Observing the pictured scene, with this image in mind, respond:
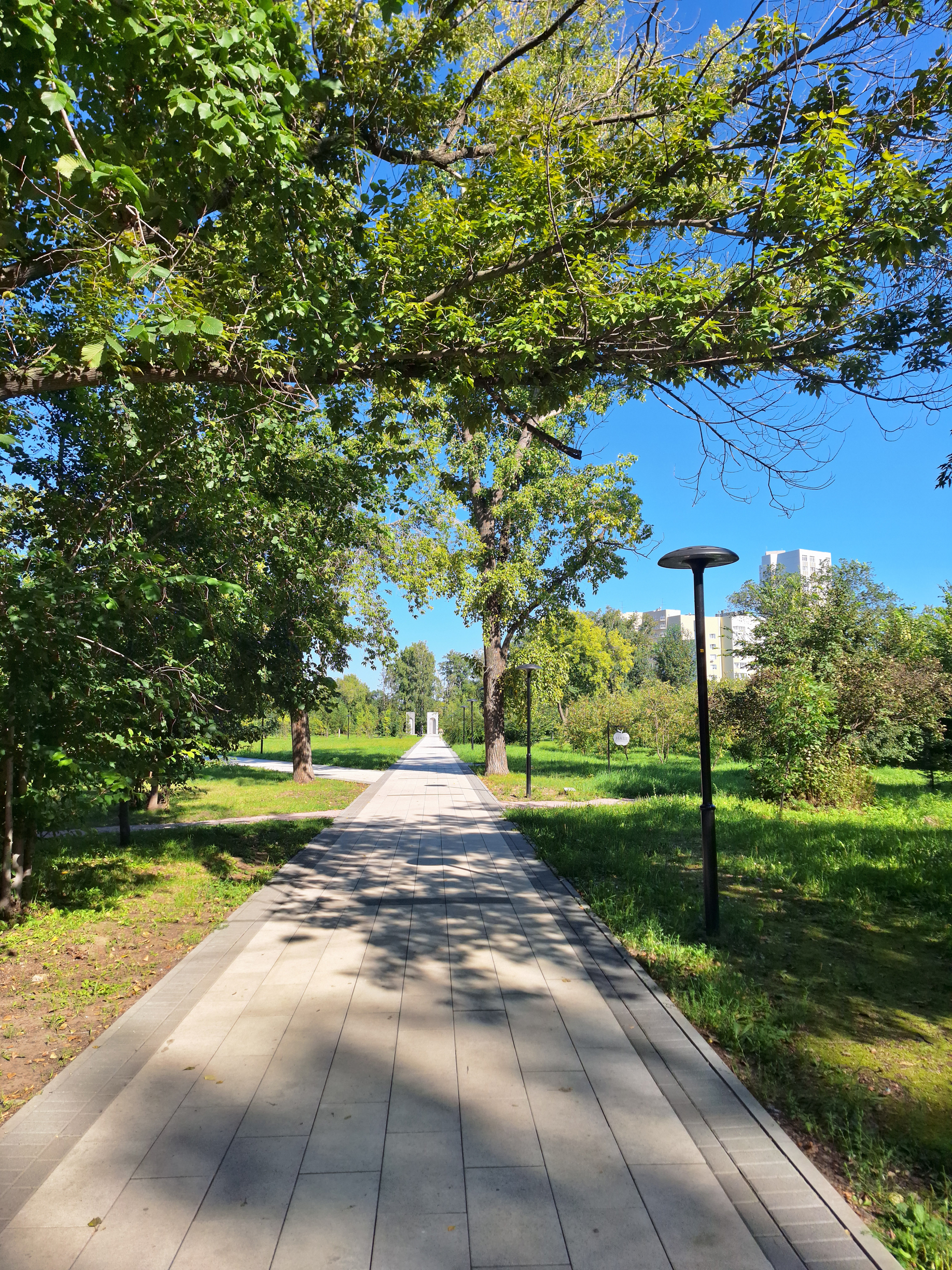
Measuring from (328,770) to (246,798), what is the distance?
9.70 m

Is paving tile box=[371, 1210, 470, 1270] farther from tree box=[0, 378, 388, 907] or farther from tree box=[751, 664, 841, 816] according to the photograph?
tree box=[751, 664, 841, 816]

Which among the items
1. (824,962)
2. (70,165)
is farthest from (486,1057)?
(70,165)

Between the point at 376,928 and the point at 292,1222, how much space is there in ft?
11.5

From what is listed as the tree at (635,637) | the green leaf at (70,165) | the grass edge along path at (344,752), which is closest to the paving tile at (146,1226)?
the green leaf at (70,165)

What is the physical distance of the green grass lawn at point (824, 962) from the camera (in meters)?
3.05

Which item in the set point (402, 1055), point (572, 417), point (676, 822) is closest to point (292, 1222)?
point (402, 1055)

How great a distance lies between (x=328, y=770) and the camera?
25.2m

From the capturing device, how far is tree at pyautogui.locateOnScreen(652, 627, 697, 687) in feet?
279

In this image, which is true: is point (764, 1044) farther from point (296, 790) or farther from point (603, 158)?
point (296, 790)

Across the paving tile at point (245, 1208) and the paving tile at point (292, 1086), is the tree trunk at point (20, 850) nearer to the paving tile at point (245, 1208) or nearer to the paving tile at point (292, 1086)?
the paving tile at point (292, 1086)

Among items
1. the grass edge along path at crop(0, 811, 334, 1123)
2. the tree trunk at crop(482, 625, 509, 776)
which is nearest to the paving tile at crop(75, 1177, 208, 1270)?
the grass edge along path at crop(0, 811, 334, 1123)

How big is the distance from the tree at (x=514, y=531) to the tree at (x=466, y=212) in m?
12.5

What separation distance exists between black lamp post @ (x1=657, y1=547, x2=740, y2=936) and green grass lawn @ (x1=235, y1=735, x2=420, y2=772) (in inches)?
593

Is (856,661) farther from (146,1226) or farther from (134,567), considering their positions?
(146,1226)
